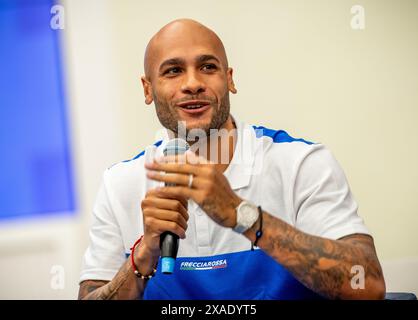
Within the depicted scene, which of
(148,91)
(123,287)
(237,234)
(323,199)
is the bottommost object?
(123,287)

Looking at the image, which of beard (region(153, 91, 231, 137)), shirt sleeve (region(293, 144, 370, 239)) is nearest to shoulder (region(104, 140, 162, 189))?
beard (region(153, 91, 231, 137))

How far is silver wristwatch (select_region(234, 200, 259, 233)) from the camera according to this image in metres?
1.26

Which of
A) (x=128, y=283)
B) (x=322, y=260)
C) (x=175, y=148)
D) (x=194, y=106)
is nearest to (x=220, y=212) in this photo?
(x=175, y=148)

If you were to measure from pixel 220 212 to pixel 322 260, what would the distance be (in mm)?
320

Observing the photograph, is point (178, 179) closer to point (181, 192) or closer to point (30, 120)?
point (181, 192)

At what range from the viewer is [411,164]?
74.7 inches

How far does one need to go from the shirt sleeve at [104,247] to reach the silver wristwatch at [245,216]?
1.98ft

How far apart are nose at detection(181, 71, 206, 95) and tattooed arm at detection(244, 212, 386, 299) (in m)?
0.52

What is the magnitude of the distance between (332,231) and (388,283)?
0.58m

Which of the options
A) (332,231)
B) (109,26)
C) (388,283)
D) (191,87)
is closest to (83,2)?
(109,26)

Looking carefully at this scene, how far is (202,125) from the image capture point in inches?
65.2

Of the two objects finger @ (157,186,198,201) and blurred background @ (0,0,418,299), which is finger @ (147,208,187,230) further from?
blurred background @ (0,0,418,299)

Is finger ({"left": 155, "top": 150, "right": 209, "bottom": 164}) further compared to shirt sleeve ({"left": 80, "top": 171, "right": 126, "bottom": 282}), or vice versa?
shirt sleeve ({"left": 80, "top": 171, "right": 126, "bottom": 282})

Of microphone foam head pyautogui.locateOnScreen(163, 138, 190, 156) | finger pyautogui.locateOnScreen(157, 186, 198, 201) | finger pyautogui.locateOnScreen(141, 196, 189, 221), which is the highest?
microphone foam head pyautogui.locateOnScreen(163, 138, 190, 156)
